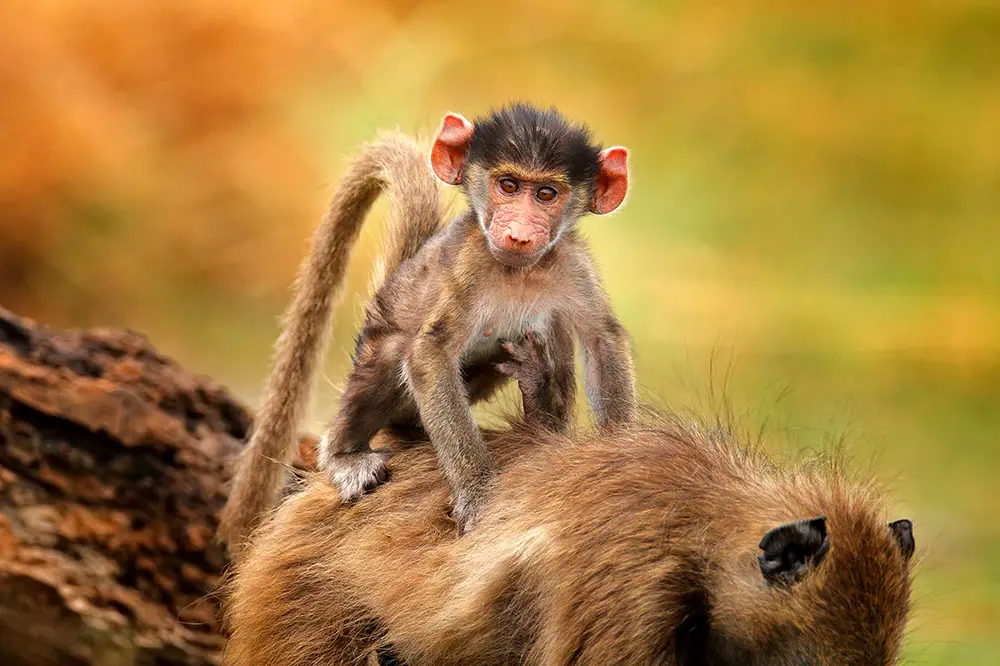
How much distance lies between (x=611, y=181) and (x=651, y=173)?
4841 millimetres

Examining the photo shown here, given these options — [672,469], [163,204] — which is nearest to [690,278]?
[163,204]

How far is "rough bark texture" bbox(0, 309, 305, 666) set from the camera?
5.59m

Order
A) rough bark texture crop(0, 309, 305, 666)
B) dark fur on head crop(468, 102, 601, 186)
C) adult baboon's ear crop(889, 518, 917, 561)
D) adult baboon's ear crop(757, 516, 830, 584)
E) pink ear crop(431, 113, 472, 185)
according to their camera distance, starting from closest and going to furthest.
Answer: adult baboon's ear crop(757, 516, 830, 584) → adult baboon's ear crop(889, 518, 917, 561) → dark fur on head crop(468, 102, 601, 186) → pink ear crop(431, 113, 472, 185) → rough bark texture crop(0, 309, 305, 666)

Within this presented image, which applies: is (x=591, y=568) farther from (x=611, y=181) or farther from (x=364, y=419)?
(x=611, y=181)

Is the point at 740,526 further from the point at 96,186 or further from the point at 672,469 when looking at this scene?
the point at 96,186

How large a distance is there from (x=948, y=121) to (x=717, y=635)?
6.84m

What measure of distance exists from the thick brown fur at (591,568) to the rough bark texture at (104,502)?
1118 millimetres

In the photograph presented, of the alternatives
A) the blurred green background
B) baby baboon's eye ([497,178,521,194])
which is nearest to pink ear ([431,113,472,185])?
baby baboon's eye ([497,178,521,194])

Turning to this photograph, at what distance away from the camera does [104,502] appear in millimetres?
5848

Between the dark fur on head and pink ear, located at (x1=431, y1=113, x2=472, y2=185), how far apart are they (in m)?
0.08

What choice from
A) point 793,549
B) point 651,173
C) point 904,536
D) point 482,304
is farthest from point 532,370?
point 651,173

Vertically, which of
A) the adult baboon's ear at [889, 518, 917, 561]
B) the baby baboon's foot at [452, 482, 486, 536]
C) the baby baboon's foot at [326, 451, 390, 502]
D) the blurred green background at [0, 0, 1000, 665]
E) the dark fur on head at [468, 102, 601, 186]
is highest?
the blurred green background at [0, 0, 1000, 665]

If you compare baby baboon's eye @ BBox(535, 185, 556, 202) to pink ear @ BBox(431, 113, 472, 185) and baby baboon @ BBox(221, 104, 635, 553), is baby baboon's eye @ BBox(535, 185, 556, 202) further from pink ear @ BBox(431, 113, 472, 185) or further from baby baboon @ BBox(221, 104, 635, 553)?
pink ear @ BBox(431, 113, 472, 185)

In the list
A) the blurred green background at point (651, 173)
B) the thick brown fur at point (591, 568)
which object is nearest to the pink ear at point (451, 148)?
the thick brown fur at point (591, 568)
